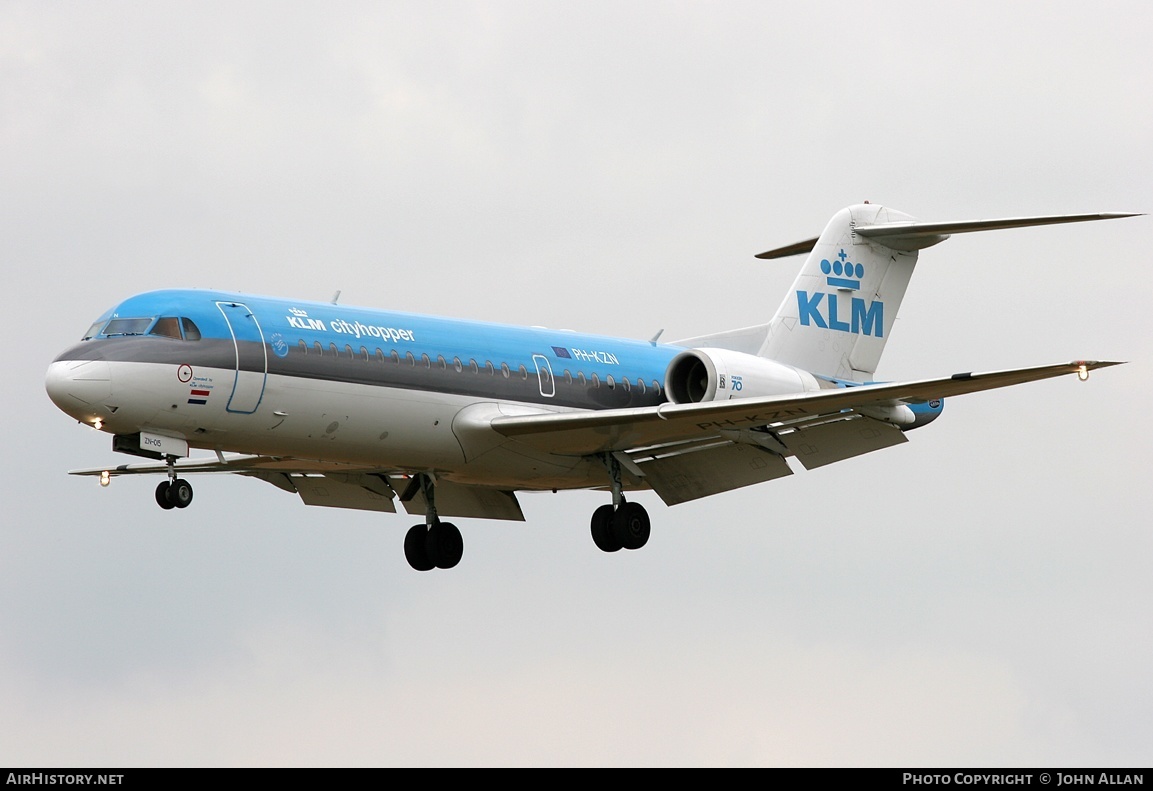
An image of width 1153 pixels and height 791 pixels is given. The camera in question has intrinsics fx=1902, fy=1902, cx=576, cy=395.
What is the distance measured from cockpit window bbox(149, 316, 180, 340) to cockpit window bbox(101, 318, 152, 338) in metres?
0.12

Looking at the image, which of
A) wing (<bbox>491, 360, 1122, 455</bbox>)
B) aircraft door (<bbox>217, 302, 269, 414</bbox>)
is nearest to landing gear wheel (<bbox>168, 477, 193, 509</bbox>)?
aircraft door (<bbox>217, 302, 269, 414</bbox>)

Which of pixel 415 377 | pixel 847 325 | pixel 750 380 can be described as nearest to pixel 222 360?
pixel 415 377

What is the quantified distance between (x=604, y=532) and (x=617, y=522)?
259 millimetres

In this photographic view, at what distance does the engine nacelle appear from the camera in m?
29.5

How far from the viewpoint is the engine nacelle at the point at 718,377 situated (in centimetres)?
2945

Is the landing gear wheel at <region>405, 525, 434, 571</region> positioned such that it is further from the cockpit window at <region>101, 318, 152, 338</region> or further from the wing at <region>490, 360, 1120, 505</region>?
the cockpit window at <region>101, 318, 152, 338</region>

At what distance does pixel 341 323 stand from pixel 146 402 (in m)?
3.28

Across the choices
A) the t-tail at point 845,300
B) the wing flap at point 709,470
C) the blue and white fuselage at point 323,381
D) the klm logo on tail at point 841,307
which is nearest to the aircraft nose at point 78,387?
the blue and white fuselage at point 323,381

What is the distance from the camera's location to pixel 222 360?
25625mm

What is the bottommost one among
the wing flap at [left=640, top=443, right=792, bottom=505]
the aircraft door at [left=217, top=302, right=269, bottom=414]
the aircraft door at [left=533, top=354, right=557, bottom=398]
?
the wing flap at [left=640, top=443, right=792, bottom=505]

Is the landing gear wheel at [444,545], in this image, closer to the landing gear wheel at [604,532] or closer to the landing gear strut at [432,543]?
the landing gear strut at [432,543]

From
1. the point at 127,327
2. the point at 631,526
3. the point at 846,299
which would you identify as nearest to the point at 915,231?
the point at 846,299

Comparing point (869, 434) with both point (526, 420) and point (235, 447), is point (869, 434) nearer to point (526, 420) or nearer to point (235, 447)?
point (526, 420)

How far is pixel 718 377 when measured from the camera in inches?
1158
